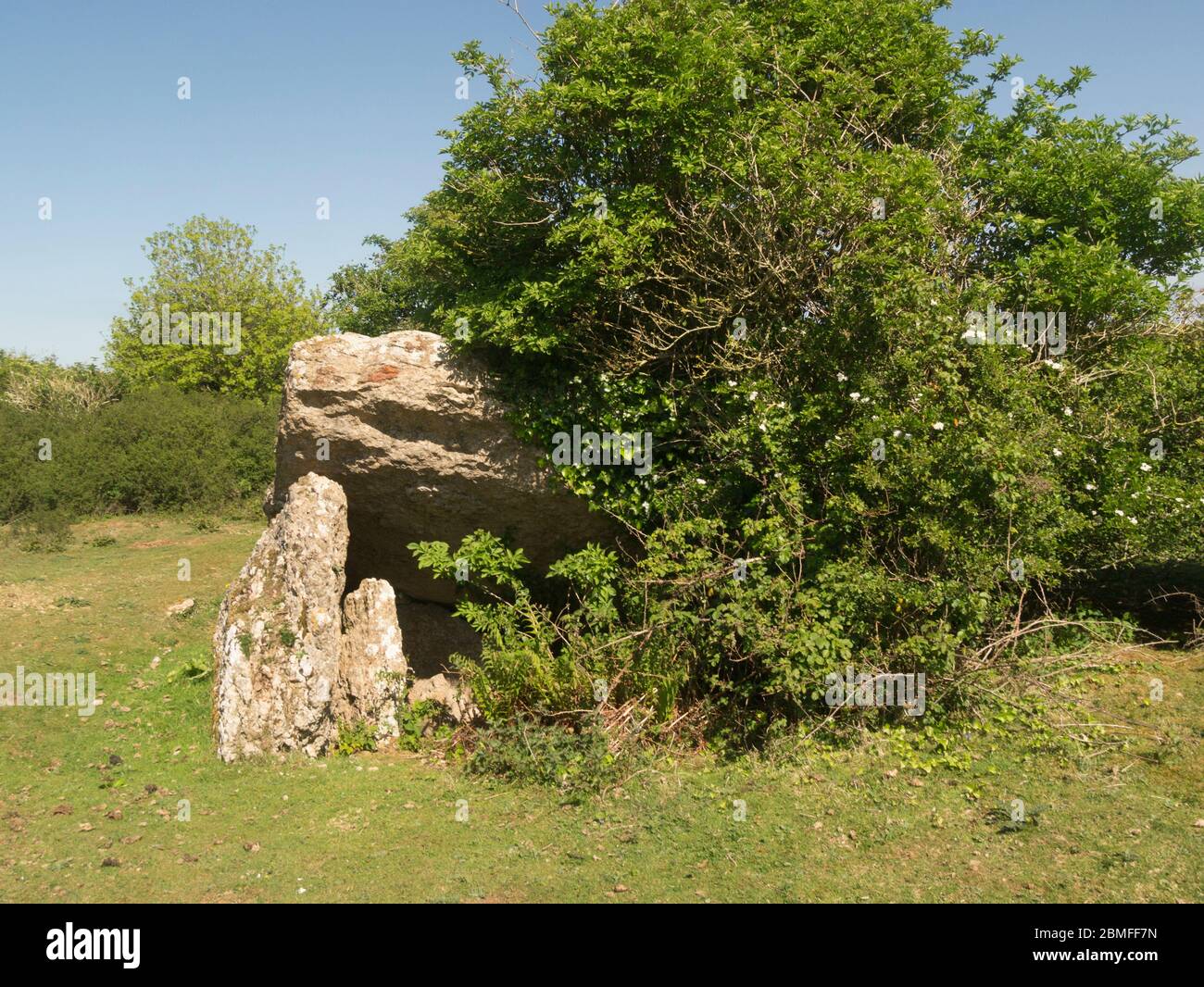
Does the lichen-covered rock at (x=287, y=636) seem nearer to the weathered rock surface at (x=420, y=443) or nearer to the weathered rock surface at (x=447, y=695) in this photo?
the weathered rock surface at (x=420, y=443)

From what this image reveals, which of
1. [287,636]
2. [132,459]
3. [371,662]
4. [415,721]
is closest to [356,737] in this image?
[415,721]

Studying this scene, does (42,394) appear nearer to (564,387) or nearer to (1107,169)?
(564,387)

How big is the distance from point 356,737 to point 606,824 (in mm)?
3006

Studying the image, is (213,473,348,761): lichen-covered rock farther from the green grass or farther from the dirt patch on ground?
the dirt patch on ground

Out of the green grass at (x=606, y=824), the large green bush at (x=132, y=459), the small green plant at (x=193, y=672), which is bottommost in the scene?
the green grass at (x=606, y=824)

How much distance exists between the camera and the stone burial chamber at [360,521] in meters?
8.80

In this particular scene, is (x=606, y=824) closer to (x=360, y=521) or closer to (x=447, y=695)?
(x=447, y=695)

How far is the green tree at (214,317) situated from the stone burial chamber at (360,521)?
2260 centimetres

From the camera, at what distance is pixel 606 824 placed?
713 cm

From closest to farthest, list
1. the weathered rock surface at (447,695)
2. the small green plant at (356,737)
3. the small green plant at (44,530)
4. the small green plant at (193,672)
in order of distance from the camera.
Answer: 1. the small green plant at (356,737)
2. the weathered rock surface at (447,695)
3. the small green plant at (193,672)
4. the small green plant at (44,530)

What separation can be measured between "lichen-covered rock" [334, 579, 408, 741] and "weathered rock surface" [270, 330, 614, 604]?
1168 millimetres

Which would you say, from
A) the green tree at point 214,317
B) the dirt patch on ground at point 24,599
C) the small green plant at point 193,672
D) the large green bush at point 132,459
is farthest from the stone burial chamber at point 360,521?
the green tree at point 214,317

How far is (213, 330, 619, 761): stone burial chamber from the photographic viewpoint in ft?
28.9

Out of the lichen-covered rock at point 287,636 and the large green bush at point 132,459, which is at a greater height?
the large green bush at point 132,459
